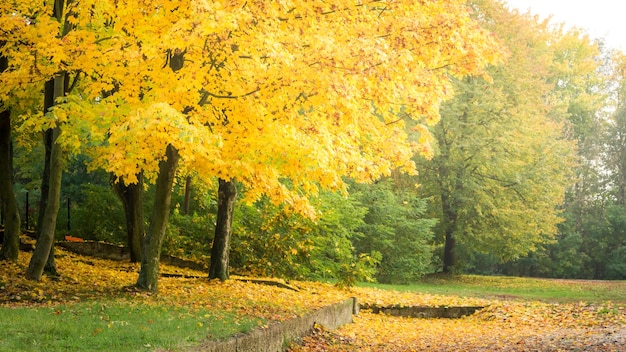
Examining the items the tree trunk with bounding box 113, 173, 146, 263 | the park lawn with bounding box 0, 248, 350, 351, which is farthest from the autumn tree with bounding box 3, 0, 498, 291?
the tree trunk with bounding box 113, 173, 146, 263

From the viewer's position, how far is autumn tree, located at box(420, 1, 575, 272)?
3025cm

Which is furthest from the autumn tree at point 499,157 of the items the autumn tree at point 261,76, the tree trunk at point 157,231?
the tree trunk at point 157,231

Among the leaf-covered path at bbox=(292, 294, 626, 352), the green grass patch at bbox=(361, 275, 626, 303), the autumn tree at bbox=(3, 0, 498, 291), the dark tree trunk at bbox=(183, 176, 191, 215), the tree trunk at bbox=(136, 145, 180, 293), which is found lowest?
the leaf-covered path at bbox=(292, 294, 626, 352)

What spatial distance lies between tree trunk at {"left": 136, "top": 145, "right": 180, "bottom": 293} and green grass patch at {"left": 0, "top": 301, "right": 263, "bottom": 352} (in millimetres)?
2049

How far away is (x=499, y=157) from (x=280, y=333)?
2202cm

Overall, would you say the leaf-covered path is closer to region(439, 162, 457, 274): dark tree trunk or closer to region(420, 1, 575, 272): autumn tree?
region(420, 1, 575, 272): autumn tree

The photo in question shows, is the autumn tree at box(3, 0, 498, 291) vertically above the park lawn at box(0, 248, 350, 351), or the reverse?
Answer: the autumn tree at box(3, 0, 498, 291)

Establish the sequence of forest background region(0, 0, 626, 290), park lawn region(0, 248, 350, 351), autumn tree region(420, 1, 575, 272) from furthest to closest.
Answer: autumn tree region(420, 1, 575, 272) < forest background region(0, 0, 626, 290) < park lawn region(0, 248, 350, 351)

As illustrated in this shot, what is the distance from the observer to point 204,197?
2202cm

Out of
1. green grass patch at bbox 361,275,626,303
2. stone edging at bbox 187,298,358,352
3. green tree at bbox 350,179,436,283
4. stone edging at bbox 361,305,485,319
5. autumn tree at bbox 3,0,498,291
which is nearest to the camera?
stone edging at bbox 187,298,358,352

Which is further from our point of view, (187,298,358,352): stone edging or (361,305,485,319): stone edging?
(361,305,485,319): stone edging

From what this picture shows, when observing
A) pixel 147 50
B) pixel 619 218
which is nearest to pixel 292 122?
pixel 147 50

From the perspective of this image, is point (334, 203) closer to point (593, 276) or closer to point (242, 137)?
point (242, 137)

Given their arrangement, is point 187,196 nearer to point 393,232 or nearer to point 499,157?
point 393,232
